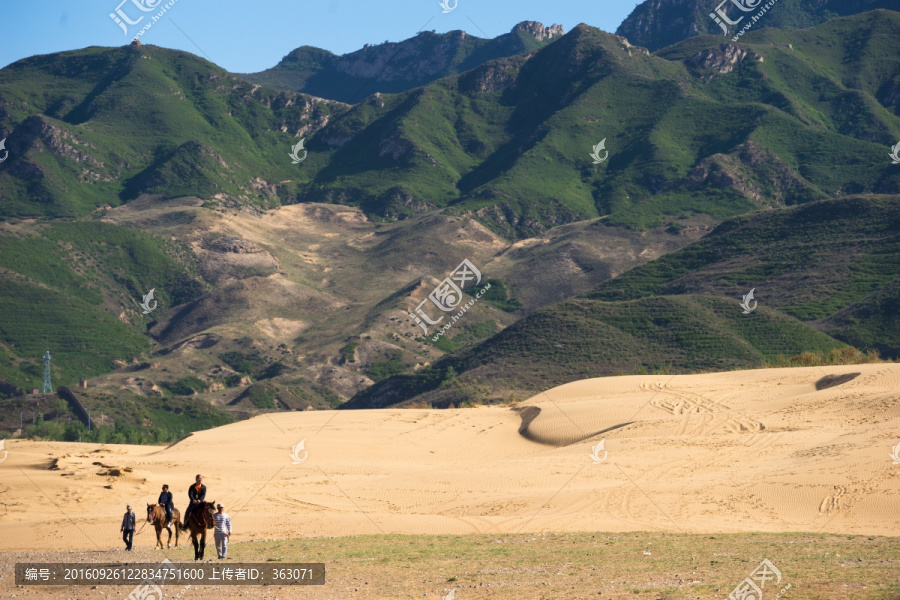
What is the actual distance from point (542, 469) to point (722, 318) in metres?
48.9

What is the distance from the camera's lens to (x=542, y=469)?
93.8 ft

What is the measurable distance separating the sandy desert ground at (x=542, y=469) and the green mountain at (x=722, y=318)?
18450mm

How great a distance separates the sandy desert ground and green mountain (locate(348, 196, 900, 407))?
18.4 meters

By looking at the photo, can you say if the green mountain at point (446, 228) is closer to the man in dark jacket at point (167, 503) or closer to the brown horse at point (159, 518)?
the brown horse at point (159, 518)

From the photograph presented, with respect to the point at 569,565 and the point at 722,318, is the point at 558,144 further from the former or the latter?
the point at 569,565

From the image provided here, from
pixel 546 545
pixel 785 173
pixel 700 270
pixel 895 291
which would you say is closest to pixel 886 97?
pixel 785 173

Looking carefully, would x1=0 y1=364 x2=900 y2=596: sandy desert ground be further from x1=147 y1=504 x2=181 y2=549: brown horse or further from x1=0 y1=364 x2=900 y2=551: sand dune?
x1=147 y1=504 x2=181 y2=549: brown horse

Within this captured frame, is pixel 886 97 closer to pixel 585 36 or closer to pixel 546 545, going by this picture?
pixel 585 36

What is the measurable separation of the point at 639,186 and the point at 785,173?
2142cm

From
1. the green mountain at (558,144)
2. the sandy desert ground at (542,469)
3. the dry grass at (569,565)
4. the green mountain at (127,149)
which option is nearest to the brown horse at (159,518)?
the dry grass at (569,565)

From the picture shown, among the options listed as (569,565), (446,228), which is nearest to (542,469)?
(569,565)

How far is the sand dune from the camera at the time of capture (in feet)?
74.0

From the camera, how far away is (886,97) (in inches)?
7003

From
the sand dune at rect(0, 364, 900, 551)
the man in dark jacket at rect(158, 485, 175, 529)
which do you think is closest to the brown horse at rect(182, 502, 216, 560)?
the man in dark jacket at rect(158, 485, 175, 529)
